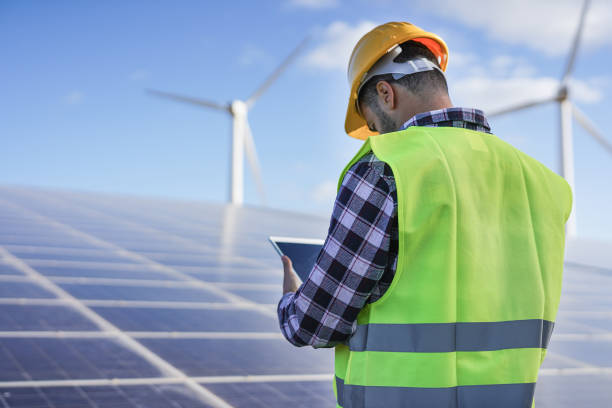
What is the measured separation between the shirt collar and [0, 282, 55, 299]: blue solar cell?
5.45 meters

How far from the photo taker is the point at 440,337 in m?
2.88

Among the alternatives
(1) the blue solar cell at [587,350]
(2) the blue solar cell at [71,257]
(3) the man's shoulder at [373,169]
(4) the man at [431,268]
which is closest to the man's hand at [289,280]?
(4) the man at [431,268]

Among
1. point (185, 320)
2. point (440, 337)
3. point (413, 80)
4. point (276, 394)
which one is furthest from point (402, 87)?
point (185, 320)

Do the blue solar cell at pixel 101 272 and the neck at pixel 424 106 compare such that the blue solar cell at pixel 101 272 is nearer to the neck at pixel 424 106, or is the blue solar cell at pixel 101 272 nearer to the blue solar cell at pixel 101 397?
the blue solar cell at pixel 101 397

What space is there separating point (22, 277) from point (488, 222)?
6813mm

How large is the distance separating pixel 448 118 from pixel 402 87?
255mm

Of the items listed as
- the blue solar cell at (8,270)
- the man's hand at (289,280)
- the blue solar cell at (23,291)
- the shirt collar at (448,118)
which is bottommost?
the blue solar cell at (23,291)

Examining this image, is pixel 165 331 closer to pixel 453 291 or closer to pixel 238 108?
pixel 453 291

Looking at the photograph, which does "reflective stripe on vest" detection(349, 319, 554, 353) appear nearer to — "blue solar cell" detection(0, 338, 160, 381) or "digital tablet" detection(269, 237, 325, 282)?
"digital tablet" detection(269, 237, 325, 282)

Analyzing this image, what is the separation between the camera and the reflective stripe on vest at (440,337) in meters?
2.87

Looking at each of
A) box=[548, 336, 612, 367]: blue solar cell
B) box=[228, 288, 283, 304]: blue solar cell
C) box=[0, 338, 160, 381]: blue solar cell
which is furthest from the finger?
box=[228, 288, 283, 304]: blue solar cell

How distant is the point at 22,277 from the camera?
335 inches

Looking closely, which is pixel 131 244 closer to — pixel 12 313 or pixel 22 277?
pixel 22 277

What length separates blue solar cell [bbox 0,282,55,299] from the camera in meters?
7.44
